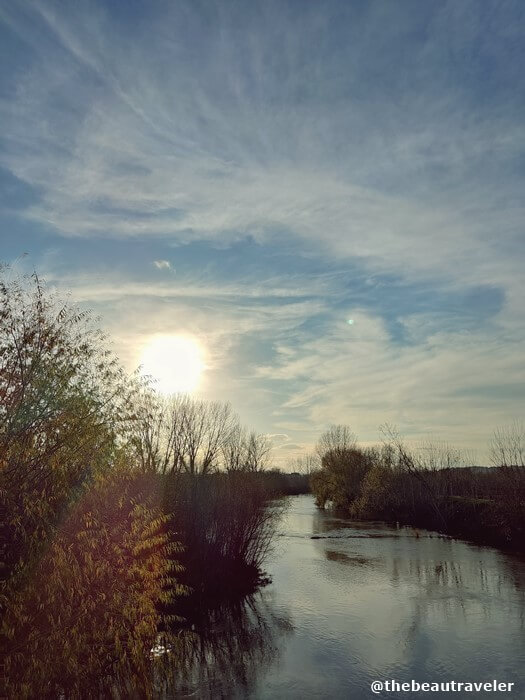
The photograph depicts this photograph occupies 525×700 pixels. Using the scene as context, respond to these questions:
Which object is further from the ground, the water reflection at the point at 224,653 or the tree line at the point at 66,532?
the tree line at the point at 66,532

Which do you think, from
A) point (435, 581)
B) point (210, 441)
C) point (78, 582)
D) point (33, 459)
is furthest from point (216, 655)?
point (210, 441)

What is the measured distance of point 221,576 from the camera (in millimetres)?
19016

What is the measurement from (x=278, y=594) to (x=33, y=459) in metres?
12.4

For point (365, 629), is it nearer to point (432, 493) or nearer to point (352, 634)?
point (352, 634)

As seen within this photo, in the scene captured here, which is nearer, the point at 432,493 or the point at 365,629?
the point at 365,629

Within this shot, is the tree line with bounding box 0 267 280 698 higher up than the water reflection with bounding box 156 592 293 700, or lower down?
higher up

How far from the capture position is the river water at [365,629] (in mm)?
11344

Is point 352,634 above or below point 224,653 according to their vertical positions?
above

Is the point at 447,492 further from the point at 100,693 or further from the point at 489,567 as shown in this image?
the point at 100,693

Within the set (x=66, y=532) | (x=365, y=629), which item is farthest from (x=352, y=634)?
(x=66, y=532)

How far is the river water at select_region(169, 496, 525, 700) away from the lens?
37.2 ft

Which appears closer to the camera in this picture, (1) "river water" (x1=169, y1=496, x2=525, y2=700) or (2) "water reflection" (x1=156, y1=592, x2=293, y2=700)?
(2) "water reflection" (x1=156, y1=592, x2=293, y2=700)

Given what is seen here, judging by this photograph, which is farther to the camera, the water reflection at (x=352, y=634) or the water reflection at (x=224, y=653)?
the water reflection at (x=352, y=634)

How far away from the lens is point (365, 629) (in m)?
14.6
